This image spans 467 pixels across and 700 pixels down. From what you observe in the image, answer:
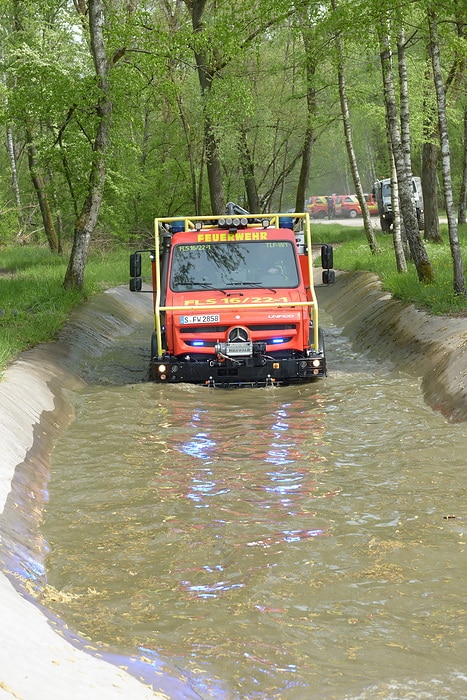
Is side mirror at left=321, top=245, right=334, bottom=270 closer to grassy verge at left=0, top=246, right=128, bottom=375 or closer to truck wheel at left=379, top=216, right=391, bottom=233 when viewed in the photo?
grassy verge at left=0, top=246, right=128, bottom=375

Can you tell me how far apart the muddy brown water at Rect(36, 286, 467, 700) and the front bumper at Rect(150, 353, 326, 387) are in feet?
2.82

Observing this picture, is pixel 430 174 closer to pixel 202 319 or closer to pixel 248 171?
pixel 248 171

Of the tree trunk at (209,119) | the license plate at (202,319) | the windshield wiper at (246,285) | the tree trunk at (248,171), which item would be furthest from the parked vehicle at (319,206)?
the license plate at (202,319)

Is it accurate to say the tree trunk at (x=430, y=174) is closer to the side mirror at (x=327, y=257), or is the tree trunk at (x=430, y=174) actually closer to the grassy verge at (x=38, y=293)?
the grassy verge at (x=38, y=293)

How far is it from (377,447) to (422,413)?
69.5 inches

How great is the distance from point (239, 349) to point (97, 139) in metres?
9.65

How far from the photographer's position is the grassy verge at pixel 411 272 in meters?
16.5

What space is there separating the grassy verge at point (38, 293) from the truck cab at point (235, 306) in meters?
2.43

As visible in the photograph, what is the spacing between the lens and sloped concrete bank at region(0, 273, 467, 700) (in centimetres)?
472

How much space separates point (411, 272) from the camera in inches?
843

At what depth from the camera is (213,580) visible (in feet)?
22.1

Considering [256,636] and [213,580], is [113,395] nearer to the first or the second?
[213,580]

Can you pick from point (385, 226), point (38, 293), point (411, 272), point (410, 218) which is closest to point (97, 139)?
point (38, 293)

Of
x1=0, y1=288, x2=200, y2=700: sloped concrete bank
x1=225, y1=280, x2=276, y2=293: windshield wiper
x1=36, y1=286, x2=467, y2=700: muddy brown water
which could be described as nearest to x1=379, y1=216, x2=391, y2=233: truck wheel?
x1=0, y1=288, x2=200, y2=700: sloped concrete bank
